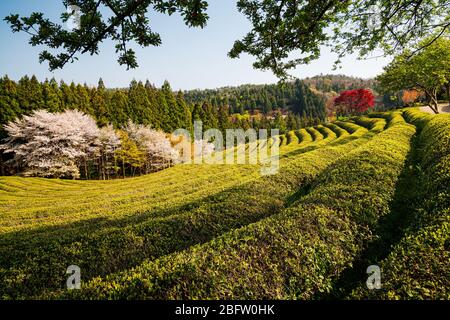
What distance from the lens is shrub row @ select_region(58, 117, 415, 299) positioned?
4.26 meters

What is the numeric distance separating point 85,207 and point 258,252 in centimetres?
1554

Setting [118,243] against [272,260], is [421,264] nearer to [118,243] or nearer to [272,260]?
[272,260]

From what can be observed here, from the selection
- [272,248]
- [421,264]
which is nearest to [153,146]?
[272,248]

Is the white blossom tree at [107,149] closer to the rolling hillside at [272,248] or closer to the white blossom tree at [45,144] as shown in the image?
the white blossom tree at [45,144]

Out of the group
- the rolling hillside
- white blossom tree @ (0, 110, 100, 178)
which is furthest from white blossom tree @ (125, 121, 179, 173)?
the rolling hillside

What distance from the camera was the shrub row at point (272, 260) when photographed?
4258mm

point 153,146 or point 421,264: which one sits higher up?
point 421,264

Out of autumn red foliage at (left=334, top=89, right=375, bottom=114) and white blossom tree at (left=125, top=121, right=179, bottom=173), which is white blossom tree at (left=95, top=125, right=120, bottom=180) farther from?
autumn red foliage at (left=334, top=89, right=375, bottom=114)

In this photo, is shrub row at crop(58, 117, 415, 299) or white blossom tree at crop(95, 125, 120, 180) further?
white blossom tree at crop(95, 125, 120, 180)

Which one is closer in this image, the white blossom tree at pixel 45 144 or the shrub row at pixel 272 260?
the shrub row at pixel 272 260

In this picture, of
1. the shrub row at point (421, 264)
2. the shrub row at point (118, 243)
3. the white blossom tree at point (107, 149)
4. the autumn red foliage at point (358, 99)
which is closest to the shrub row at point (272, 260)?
the shrub row at point (421, 264)

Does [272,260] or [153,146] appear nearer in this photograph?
[272,260]

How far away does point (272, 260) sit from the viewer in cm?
516
